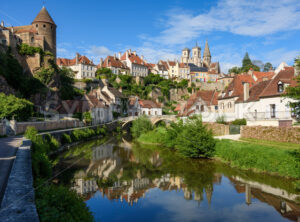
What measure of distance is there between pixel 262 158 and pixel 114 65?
6653cm

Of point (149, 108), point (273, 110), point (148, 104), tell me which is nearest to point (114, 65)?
point (148, 104)

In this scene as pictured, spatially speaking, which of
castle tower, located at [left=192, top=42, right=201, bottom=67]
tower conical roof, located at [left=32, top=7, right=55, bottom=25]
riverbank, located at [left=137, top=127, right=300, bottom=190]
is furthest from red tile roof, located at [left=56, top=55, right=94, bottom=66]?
castle tower, located at [left=192, top=42, right=201, bottom=67]

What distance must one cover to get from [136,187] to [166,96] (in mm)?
65055

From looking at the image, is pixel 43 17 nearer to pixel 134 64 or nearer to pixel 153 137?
A: pixel 134 64

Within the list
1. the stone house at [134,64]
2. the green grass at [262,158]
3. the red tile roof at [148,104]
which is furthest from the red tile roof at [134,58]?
the green grass at [262,158]

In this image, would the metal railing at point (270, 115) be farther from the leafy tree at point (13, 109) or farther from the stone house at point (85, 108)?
the stone house at point (85, 108)

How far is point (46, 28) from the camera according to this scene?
54906 millimetres

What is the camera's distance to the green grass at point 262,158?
15492 mm

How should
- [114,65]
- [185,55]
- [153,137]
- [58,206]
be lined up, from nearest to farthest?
1. [58,206]
2. [153,137]
3. [114,65]
4. [185,55]

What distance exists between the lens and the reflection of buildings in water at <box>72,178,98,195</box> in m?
14.2

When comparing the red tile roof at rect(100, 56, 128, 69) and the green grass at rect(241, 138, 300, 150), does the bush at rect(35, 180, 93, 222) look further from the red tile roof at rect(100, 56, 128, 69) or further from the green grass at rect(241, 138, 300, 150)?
the red tile roof at rect(100, 56, 128, 69)

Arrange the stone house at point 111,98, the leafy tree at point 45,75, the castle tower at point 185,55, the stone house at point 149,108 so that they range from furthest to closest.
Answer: the castle tower at point 185,55 < the stone house at point 149,108 < the stone house at point 111,98 < the leafy tree at point 45,75

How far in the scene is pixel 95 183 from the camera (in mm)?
15719

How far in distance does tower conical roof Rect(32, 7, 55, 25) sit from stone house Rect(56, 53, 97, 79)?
16.7 m
